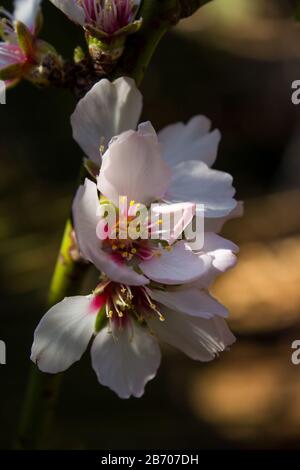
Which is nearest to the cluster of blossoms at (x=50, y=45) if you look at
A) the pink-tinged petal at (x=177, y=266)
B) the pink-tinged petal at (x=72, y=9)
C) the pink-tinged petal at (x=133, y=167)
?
the pink-tinged petal at (x=72, y=9)

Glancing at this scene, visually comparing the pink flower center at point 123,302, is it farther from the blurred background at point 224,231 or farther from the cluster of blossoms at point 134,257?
the blurred background at point 224,231

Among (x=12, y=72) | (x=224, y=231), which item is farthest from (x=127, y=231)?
(x=224, y=231)

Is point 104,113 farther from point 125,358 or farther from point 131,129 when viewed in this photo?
point 125,358

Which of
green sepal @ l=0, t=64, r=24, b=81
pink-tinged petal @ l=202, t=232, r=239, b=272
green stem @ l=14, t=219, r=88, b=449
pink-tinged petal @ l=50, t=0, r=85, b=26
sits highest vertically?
pink-tinged petal @ l=50, t=0, r=85, b=26

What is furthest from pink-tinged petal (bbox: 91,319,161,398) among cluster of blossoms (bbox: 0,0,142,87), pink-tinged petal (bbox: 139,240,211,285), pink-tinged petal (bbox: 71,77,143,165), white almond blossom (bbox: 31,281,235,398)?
cluster of blossoms (bbox: 0,0,142,87)

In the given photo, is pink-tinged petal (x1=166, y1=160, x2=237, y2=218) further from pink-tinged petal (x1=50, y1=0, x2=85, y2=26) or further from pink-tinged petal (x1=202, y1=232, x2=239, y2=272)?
pink-tinged petal (x1=50, y1=0, x2=85, y2=26)

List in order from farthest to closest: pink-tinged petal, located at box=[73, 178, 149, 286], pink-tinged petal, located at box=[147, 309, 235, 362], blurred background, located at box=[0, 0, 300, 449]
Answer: blurred background, located at box=[0, 0, 300, 449], pink-tinged petal, located at box=[147, 309, 235, 362], pink-tinged petal, located at box=[73, 178, 149, 286]

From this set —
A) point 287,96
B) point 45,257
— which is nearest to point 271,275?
point 45,257
